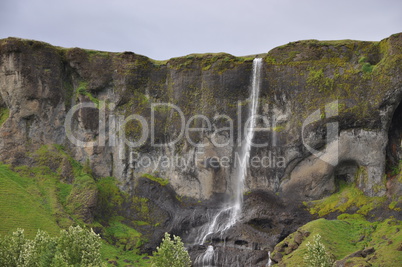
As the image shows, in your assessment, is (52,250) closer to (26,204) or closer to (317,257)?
(26,204)

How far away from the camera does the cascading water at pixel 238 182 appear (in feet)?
197

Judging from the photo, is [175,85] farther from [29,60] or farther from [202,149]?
[29,60]

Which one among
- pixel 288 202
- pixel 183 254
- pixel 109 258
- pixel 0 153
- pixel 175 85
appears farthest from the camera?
pixel 175 85

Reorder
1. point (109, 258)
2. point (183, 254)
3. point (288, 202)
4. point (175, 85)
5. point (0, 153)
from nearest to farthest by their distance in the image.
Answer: point (183, 254), point (109, 258), point (288, 202), point (0, 153), point (175, 85)

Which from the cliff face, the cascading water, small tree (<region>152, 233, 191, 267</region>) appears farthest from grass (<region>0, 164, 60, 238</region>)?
the cascading water

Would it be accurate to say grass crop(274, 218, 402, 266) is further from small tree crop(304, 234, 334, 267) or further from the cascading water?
the cascading water

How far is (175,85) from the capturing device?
71.4m

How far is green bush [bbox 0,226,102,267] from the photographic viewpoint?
3794 cm

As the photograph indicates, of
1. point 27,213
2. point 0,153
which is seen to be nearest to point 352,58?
point 27,213

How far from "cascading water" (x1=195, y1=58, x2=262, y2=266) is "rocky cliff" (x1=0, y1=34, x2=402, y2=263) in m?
0.87

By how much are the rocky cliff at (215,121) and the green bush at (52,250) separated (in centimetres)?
2001

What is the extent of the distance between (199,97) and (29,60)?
25.7 metres

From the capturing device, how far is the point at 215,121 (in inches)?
2662

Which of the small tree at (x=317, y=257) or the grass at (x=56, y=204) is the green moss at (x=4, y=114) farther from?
the small tree at (x=317, y=257)
